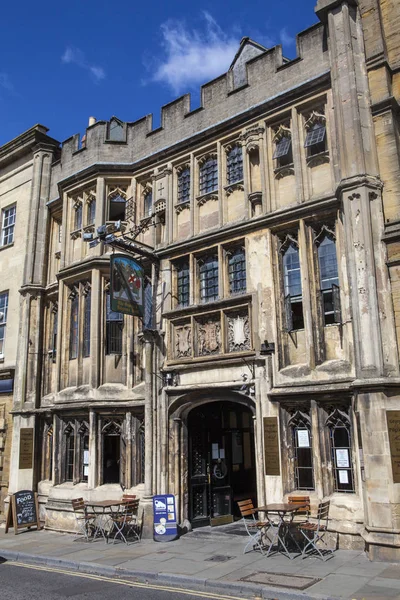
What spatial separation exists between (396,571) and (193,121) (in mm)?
11876

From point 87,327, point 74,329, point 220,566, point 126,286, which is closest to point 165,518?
point 220,566

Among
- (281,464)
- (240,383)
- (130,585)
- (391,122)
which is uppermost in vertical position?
(391,122)

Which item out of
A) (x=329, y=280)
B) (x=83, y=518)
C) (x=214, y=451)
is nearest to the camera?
(x=329, y=280)

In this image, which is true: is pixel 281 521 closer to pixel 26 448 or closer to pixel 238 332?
pixel 238 332

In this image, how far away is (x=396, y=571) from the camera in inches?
337

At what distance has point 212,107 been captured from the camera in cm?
1467

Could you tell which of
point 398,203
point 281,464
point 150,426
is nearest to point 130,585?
point 281,464

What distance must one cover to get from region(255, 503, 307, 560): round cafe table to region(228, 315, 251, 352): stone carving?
359 cm

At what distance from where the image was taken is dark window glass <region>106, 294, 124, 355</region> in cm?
1509

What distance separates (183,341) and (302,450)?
4143 millimetres

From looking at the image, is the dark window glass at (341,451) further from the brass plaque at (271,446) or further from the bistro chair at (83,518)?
the bistro chair at (83,518)

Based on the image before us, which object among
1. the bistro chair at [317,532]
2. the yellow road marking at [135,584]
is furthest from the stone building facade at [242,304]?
the yellow road marking at [135,584]

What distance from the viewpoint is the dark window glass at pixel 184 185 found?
589 inches

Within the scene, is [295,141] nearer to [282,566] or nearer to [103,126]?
[103,126]
